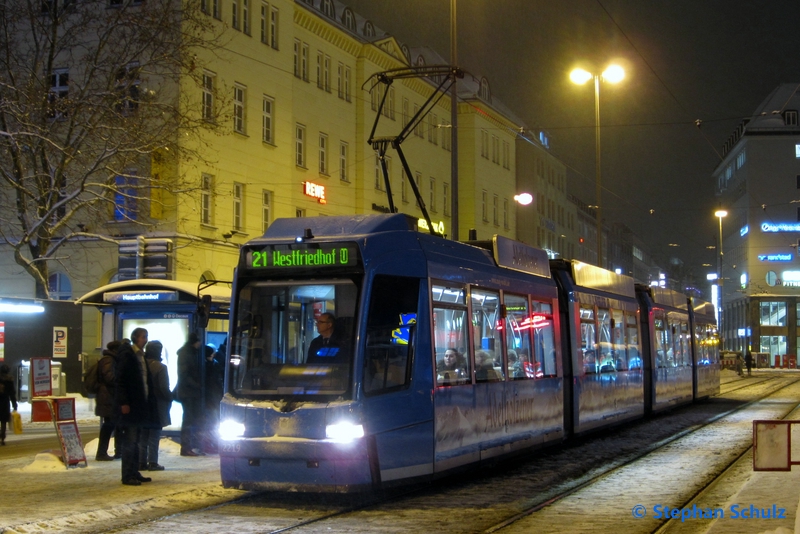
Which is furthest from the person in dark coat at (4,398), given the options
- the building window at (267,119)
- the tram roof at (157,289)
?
the building window at (267,119)

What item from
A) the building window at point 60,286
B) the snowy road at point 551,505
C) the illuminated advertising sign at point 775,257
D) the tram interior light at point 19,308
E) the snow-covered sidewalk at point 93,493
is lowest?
the snowy road at point 551,505

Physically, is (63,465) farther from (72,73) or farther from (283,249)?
(72,73)

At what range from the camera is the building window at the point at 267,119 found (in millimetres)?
39469

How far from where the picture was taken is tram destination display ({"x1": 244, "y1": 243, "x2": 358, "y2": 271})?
10594 mm

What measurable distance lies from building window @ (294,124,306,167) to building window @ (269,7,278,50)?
357 centimetres

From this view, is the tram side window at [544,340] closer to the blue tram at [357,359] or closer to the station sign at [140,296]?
the blue tram at [357,359]

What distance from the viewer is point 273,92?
130 feet

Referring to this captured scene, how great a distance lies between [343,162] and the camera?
4569cm

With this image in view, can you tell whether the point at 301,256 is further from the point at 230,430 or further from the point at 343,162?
the point at 343,162

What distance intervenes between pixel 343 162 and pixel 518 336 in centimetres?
3224

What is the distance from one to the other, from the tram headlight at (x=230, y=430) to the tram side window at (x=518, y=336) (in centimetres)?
441

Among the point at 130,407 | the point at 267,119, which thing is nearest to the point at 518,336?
the point at 130,407

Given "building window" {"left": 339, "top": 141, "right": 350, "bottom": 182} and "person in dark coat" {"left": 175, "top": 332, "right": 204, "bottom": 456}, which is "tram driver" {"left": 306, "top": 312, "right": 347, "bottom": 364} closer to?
"person in dark coat" {"left": 175, "top": 332, "right": 204, "bottom": 456}

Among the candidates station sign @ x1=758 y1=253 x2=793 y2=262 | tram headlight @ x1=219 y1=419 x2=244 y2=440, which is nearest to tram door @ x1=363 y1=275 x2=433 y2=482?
tram headlight @ x1=219 y1=419 x2=244 y2=440
